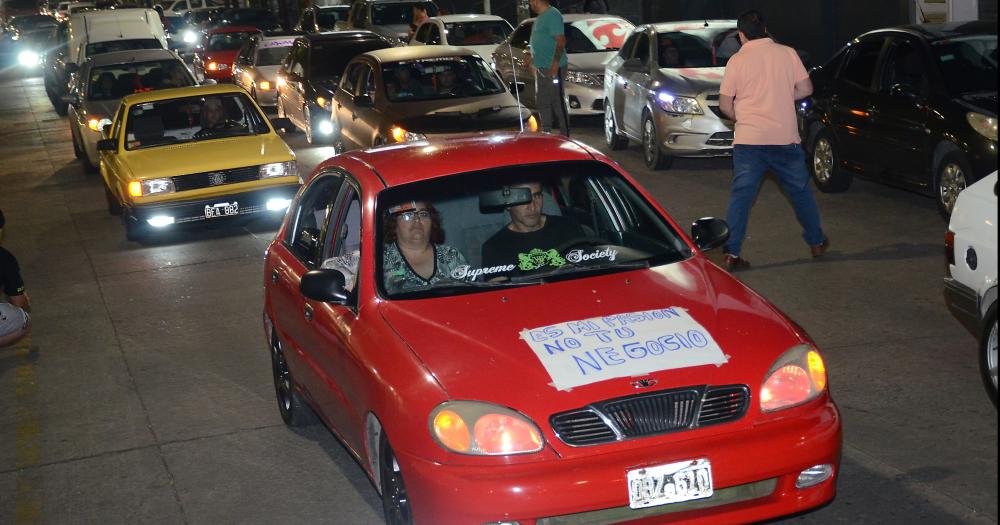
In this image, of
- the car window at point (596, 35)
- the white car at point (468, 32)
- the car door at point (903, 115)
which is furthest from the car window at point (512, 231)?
the white car at point (468, 32)

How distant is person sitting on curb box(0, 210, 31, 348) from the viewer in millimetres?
9320

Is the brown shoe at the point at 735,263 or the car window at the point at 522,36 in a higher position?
the car window at the point at 522,36

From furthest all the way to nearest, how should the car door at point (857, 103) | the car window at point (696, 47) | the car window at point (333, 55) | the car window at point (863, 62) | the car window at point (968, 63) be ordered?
the car window at point (333, 55) < the car window at point (696, 47) < the car window at point (863, 62) < the car door at point (857, 103) < the car window at point (968, 63)

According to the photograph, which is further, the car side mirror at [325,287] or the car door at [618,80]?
the car door at [618,80]

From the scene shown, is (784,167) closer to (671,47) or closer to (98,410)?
(98,410)

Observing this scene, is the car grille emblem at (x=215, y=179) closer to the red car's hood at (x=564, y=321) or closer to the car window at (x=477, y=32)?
the red car's hood at (x=564, y=321)

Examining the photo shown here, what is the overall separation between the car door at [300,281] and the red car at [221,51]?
83.4 feet

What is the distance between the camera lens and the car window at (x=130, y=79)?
19.3 metres

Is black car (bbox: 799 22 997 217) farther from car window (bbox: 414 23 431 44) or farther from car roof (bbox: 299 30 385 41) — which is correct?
car window (bbox: 414 23 431 44)

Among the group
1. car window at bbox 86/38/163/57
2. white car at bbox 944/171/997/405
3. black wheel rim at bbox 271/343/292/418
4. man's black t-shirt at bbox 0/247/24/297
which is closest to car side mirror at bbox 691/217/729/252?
white car at bbox 944/171/997/405

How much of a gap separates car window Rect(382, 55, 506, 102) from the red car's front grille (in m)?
11.3

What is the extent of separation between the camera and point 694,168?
52.0 feet

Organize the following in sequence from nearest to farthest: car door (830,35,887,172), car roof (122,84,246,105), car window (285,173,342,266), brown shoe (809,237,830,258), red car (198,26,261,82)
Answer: car window (285,173,342,266)
brown shoe (809,237,830,258)
car door (830,35,887,172)
car roof (122,84,246,105)
red car (198,26,261,82)

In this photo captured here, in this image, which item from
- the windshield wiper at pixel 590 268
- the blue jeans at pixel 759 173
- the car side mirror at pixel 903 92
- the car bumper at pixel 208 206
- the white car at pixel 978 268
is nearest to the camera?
the windshield wiper at pixel 590 268
